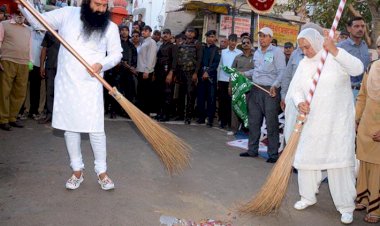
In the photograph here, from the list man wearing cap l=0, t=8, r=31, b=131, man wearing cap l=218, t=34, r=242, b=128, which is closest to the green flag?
man wearing cap l=218, t=34, r=242, b=128

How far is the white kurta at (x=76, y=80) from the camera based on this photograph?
4109 mm

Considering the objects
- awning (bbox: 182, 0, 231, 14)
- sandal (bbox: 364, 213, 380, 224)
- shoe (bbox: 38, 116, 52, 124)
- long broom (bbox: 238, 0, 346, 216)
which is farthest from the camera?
awning (bbox: 182, 0, 231, 14)

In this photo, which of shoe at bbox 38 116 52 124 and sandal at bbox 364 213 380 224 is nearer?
sandal at bbox 364 213 380 224

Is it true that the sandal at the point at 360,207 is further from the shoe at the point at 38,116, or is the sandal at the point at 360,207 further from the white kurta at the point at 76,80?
the shoe at the point at 38,116

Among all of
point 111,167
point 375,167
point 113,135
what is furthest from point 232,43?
point 375,167

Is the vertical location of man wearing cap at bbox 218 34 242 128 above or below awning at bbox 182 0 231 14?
below

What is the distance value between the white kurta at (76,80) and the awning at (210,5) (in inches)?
333

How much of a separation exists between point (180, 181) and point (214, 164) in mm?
1070

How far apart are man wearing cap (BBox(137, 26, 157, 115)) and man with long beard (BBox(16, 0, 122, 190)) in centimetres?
506

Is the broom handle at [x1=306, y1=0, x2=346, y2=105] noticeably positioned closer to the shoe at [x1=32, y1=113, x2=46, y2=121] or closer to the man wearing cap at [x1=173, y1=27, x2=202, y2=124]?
the man wearing cap at [x1=173, y1=27, x2=202, y2=124]

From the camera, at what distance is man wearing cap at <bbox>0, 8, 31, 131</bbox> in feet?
22.8

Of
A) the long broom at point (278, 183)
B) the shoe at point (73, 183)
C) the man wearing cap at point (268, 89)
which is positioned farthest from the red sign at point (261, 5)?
the shoe at point (73, 183)

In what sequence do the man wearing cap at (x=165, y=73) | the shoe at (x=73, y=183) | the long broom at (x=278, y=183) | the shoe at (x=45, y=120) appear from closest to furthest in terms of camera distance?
the long broom at (x=278, y=183)
the shoe at (x=73, y=183)
the shoe at (x=45, y=120)
the man wearing cap at (x=165, y=73)

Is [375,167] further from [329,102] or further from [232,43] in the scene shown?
[232,43]
